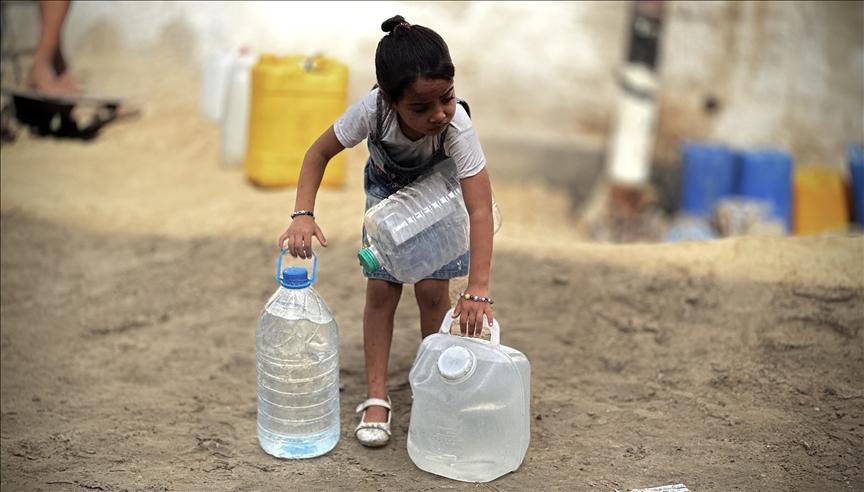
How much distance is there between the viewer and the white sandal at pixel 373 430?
280 cm

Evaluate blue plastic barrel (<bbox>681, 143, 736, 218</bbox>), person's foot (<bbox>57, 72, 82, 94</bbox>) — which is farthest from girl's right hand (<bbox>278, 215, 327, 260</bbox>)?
blue plastic barrel (<bbox>681, 143, 736, 218</bbox>)

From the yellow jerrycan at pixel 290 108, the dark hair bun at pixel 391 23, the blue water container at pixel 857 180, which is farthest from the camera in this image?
the blue water container at pixel 857 180

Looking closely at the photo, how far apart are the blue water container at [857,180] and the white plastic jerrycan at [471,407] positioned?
5.68m

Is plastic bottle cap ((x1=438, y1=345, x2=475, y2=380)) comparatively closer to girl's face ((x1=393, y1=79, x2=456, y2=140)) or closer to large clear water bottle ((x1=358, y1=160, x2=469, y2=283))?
large clear water bottle ((x1=358, y1=160, x2=469, y2=283))

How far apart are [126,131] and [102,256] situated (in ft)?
8.47

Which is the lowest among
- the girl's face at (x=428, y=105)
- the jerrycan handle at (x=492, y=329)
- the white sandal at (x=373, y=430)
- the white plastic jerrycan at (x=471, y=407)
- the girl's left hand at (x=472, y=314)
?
the white sandal at (x=373, y=430)

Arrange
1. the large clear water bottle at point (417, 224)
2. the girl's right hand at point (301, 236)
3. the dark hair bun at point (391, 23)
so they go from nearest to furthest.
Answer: the dark hair bun at point (391, 23) → the girl's right hand at point (301, 236) → the large clear water bottle at point (417, 224)

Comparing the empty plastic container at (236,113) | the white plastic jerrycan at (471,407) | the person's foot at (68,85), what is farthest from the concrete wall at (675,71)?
the white plastic jerrycan at (471,407)

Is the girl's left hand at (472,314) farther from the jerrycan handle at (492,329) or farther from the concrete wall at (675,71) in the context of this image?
the concrete wall at (675,71)

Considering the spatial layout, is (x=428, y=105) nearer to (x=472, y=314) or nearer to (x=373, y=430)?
(x=472, y=314)

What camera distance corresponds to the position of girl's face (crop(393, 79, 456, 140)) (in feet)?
7.73

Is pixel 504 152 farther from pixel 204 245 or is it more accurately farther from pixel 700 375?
pixel 700 375

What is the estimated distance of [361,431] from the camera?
2.83 meters

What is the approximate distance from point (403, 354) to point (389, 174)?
1.04m
